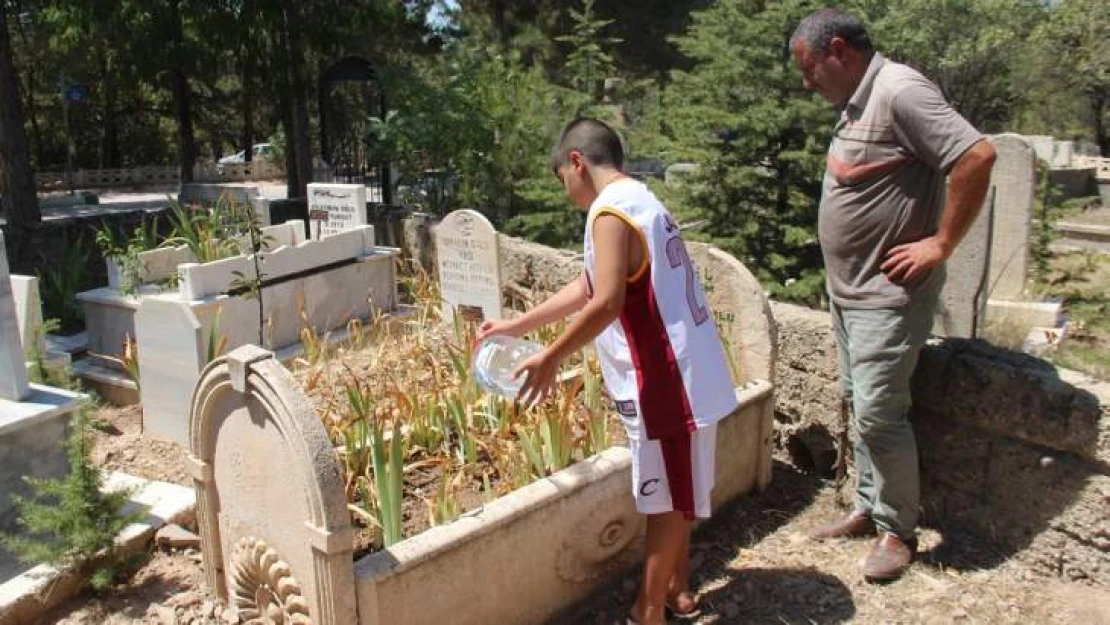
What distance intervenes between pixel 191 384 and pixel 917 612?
397 centimetres

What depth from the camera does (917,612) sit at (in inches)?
120

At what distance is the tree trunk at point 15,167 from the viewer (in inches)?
389

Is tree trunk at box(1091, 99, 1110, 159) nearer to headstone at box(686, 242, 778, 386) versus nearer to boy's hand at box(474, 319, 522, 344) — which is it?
headstone at box(686, 242, 778, 386)

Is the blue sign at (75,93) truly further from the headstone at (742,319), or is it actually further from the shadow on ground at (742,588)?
the shadow on ground at (742,588)

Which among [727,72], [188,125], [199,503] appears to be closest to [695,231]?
[727,72]

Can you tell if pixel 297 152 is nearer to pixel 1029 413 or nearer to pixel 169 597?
pixel 169 597

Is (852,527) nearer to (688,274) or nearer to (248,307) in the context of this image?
(688,274)

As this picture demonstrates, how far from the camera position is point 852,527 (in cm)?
346

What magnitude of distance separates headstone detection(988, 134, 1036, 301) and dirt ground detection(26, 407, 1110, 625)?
5094 millimetres

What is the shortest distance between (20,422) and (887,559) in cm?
362

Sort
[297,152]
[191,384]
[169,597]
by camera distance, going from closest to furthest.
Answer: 1. [169,597]
2. [191,384]
3. [297,152]

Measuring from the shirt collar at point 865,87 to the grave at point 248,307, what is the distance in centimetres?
341

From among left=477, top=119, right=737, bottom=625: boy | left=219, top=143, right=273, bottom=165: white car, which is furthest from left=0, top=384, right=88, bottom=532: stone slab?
left=219, top=143, right=273, bottom=165: white car

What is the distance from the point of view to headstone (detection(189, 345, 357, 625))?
2551 mm
